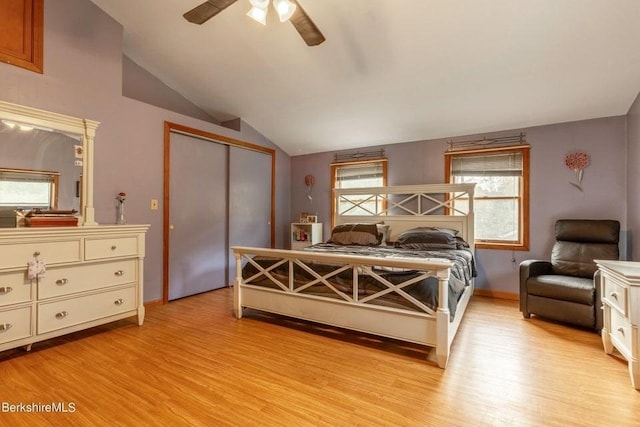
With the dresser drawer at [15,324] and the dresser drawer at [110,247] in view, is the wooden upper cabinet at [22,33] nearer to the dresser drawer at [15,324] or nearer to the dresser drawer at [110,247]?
the dresser drawer at [110,247]

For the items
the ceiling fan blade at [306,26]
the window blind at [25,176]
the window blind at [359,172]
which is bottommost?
the window blind at [25,176]

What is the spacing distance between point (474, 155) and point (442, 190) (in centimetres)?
65

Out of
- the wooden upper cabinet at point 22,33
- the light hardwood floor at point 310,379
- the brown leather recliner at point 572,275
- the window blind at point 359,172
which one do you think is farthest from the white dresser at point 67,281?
the brown leather recliner at point 572,275

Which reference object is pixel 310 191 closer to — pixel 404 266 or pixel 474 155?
pixel 474 155

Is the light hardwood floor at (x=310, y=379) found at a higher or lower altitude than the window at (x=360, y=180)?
lower

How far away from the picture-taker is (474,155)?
4.14 m

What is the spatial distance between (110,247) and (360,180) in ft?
11.8

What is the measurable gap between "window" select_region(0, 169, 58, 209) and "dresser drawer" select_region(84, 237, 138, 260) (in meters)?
0.56

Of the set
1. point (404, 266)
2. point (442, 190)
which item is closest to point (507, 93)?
point (442, 190)

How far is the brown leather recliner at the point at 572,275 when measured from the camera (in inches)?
109

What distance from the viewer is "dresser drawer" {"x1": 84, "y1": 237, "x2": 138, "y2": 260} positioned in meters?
2.57

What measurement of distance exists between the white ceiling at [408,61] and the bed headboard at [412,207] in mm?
828

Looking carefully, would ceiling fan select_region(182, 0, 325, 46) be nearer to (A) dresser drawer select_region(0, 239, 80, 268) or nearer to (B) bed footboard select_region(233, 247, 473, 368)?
(B) bed footboard select_region(233, 247, 473, 368)

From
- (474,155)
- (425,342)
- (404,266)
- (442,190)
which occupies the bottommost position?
(425,342)
